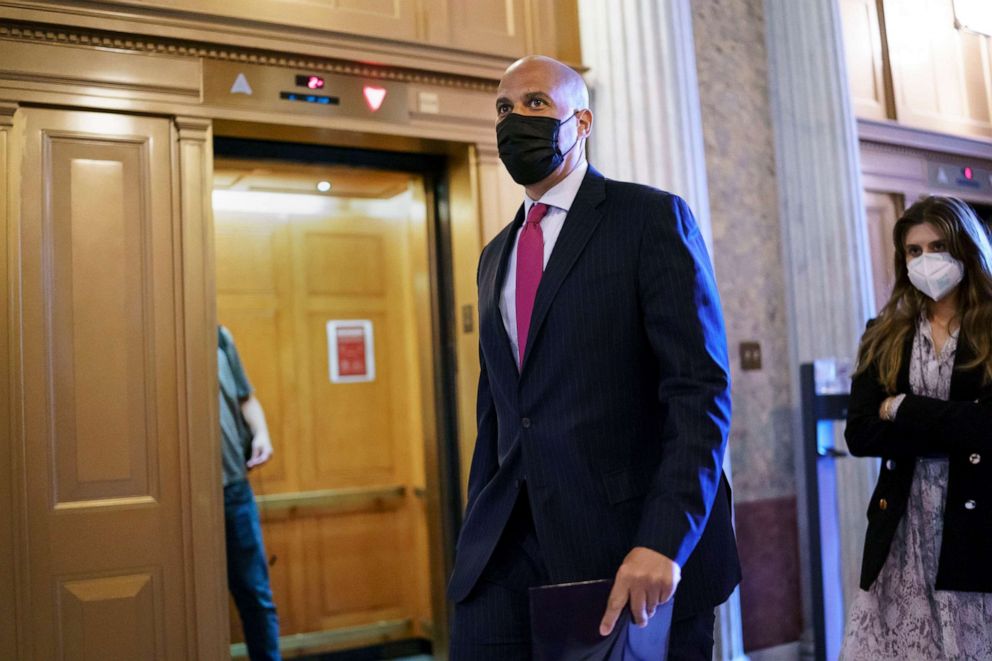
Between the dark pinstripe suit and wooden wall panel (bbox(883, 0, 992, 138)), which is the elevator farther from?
wooden wall panel (bbox(883, 0, 992, 138))

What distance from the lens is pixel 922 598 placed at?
8.13 ft

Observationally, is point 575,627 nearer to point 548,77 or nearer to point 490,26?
point 548,77

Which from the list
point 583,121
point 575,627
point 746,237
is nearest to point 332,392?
point 746,237

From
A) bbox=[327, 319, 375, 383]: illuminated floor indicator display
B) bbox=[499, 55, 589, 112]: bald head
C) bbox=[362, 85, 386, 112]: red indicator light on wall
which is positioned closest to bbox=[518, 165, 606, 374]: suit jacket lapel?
bbox=[499, 55, 589, 112]: bald head

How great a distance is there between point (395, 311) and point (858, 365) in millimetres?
2916

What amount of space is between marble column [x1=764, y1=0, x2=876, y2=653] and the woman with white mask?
1.42m

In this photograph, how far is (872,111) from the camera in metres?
4.93

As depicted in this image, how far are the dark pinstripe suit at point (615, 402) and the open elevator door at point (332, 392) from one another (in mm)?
3054

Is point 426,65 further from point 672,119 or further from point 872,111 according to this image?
point 872,111

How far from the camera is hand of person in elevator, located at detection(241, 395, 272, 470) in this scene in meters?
4.00

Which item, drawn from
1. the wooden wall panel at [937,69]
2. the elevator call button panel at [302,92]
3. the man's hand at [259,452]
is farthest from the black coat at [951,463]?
the wooden wall panel at [937,69]

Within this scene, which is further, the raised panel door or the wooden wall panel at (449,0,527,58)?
the wooden wall panel at (449,0,527,58)

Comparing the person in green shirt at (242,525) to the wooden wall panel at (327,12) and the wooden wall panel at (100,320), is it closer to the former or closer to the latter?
the wooden wall panel at (100,320)

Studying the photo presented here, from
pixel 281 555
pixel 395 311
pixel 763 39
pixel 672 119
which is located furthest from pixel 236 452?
pixel 763 39
